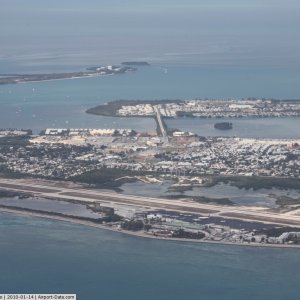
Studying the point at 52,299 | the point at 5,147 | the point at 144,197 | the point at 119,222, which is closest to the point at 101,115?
the point at 5,147

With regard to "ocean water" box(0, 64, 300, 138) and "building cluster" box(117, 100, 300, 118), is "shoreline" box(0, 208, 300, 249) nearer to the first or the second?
"ocean water" box(0, 64, 300, 138)

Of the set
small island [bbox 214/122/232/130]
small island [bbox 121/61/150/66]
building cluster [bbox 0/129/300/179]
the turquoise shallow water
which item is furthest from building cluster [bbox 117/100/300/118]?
the turquoise shallow water

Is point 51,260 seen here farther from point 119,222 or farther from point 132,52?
point 132,52

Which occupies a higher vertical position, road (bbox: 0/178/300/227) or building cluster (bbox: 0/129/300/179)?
building cluster (bbox: 0/129/300/179)

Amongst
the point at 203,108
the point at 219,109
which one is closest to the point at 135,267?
the point at 219,109

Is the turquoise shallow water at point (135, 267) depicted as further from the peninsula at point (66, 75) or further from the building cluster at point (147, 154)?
the peninsula at point (66, 75)

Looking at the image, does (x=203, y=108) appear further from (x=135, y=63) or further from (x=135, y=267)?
(x=135, y=267)

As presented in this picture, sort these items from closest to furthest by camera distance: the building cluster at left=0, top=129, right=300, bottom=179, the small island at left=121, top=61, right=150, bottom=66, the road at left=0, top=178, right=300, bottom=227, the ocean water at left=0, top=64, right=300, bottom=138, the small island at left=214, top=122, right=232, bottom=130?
the road at left=0, top=178, right=300, bottom=227, the building cluster at left=0, top=129, right=300, bottom=179, the small island at left=214, top=122, right=232, bottom=130, the ocean water at left=0, top=64, right=300, bottom=138, the small island at left=121, top=61, right=150, bottom=66
